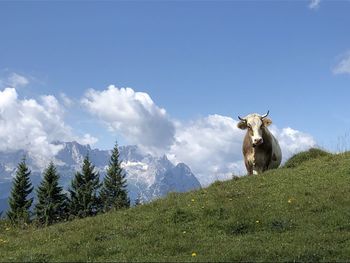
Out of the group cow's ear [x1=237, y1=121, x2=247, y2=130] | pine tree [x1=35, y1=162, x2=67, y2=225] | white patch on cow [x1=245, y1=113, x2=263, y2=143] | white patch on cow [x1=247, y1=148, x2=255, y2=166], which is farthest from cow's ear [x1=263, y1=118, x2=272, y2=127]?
pine tree [x1=35, y1=162, x2=67, y2=225]

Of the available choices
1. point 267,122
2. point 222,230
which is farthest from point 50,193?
point 222,230

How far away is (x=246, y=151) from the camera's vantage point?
77.5 ft

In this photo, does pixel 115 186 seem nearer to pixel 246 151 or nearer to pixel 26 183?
pixel 26 183

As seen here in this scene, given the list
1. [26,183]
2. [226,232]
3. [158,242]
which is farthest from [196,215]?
[26,183]

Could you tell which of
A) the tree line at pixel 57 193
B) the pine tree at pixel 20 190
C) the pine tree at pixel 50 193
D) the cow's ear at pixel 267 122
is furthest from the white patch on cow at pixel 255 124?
the pine tree at pixel 20 190

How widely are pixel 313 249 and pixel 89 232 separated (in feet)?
21.6

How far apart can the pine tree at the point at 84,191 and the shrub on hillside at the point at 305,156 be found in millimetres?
60517

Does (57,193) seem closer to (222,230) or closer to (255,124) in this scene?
(255,124)

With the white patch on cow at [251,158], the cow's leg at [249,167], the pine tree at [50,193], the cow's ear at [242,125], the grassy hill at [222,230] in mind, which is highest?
the pine tree at [50,193]

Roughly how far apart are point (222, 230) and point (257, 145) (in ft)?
32.9

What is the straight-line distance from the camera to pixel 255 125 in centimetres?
2280

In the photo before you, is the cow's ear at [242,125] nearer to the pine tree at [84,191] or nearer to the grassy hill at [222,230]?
the grassy hill at [222,230]

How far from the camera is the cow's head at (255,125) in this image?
22.2 metres

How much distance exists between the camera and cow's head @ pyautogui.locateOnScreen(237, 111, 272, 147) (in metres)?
22.2
